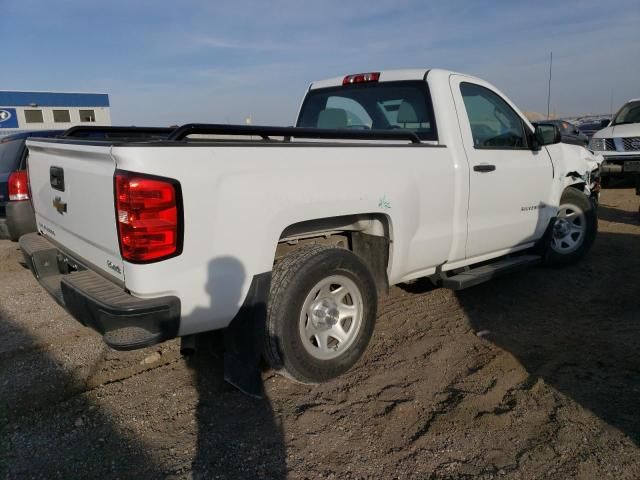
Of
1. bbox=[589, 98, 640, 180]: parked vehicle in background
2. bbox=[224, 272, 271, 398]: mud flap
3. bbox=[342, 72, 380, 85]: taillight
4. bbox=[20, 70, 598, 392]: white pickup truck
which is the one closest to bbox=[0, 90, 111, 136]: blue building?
bbox=[589, 98, 640, 180]: parked vehicle in background

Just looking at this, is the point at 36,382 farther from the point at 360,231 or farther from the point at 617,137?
the point at 617,137

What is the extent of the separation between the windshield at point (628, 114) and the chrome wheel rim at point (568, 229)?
7.76 m

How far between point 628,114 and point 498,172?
10.0 meters

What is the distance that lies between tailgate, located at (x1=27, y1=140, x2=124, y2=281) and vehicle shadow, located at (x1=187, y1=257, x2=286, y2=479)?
534 millimetres

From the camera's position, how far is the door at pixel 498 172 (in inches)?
156

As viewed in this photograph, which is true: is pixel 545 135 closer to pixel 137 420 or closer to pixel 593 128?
pixel 137 420

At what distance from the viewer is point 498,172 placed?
4.11 metres

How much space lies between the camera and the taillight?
436 cm

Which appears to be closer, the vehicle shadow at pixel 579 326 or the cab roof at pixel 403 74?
the vehicle shadow at pixel 579 326

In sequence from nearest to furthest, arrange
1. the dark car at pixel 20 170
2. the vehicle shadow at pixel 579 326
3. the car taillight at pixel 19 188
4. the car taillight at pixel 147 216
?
the car taillight at pixel 147 216 → the vehicle shadow at pixel 579 326 → the dark car at pixel 20 170 → the car taillight at pixel 19 188

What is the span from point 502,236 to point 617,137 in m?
8.56

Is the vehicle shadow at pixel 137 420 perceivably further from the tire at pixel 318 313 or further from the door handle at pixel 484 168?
the door handle at pixel 484 168

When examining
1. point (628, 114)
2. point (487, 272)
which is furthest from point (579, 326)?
point (628, 114)

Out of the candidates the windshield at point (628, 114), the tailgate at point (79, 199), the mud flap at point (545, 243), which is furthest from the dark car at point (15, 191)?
the windshield at point (628, 114)
